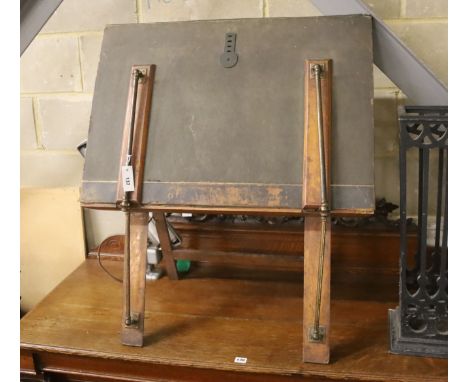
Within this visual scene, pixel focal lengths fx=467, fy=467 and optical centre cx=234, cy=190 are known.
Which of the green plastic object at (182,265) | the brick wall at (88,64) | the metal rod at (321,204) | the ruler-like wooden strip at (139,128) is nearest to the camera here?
the metal rod at (321,204)

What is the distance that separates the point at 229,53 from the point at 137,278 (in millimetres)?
648

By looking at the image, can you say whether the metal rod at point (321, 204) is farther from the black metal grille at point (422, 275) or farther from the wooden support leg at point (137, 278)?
the wooden support leg at point (137, 278)

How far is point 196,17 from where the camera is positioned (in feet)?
5.14

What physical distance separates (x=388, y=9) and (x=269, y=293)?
972mm

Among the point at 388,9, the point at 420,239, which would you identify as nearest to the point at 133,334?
the point at 420,239

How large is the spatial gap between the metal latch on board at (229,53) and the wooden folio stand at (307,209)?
0.19 meters

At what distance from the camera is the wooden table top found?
1164 millimetres

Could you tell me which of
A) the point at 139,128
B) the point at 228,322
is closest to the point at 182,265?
the point at 228,322

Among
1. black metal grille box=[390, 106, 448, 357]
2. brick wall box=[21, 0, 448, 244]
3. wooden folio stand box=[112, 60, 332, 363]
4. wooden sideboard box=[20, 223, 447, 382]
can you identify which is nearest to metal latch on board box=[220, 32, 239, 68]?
wooden folio stand box=[112, 60, 332, 363]

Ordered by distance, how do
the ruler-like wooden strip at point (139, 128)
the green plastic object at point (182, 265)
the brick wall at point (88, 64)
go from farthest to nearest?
the green plastic object at point (182, 265), the brick wall at point (88, 64), the ruler-like wooden strip at point (139, 128)

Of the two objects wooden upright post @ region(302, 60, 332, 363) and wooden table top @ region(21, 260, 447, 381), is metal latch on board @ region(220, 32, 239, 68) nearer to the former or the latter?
wooden upright post @ region(302, 60, 332, 363)

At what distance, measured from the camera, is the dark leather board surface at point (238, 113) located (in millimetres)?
1142

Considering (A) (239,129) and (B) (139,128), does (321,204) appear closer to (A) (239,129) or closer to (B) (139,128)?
(A) (239,129)

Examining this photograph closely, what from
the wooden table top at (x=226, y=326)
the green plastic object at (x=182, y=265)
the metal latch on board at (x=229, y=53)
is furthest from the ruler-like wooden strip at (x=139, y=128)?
the green plastic object at (x=182, y=265)
